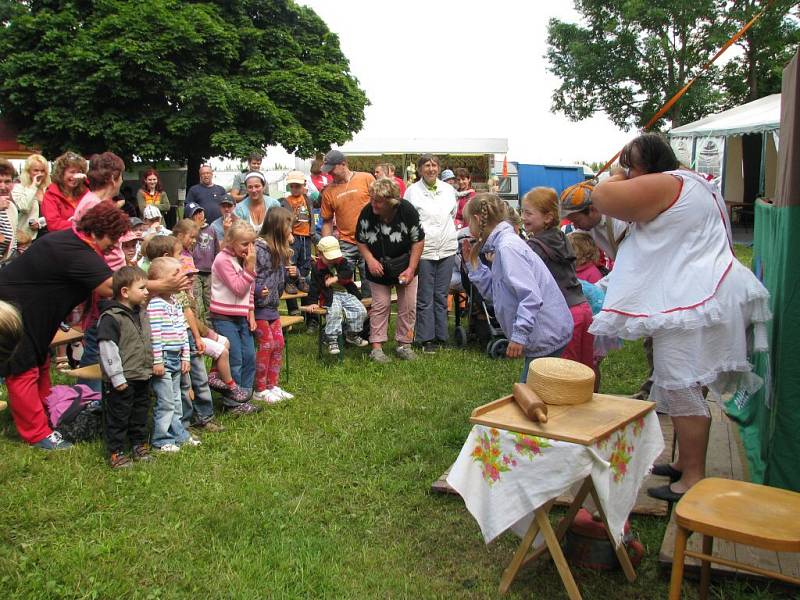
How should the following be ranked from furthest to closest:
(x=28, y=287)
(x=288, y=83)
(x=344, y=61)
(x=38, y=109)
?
(x=344, y=61), (x=288, y=83), (x=38, y=109), (x=28, y=287)

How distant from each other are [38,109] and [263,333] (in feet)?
67.6

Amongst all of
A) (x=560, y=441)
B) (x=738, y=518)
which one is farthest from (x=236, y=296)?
(x=738, y=518)

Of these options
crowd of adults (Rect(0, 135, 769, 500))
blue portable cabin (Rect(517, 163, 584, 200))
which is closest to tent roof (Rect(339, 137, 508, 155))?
blue portable cabin (Rect(517, 163, 584, 200))

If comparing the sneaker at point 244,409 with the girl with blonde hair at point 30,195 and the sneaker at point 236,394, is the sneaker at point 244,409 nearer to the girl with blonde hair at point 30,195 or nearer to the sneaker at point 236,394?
the sneaker at point 236,394

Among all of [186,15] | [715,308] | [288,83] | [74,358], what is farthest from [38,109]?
[715,308]

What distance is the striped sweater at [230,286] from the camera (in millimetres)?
5477

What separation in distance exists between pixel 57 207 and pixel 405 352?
3.56 meters

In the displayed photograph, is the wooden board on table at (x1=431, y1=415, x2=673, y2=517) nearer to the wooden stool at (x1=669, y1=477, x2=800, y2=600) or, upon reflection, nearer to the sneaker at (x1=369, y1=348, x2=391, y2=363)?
the wooden stool at (x1=669, y1=477, x2=800, y2=600)

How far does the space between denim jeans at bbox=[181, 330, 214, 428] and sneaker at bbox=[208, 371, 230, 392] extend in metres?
0.24

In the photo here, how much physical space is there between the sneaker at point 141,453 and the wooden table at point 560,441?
2564mm

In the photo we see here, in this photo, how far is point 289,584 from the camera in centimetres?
321

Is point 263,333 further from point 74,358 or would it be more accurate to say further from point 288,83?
point 288,83

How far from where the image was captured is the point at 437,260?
768cm

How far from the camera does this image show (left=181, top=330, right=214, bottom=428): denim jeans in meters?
5.16
